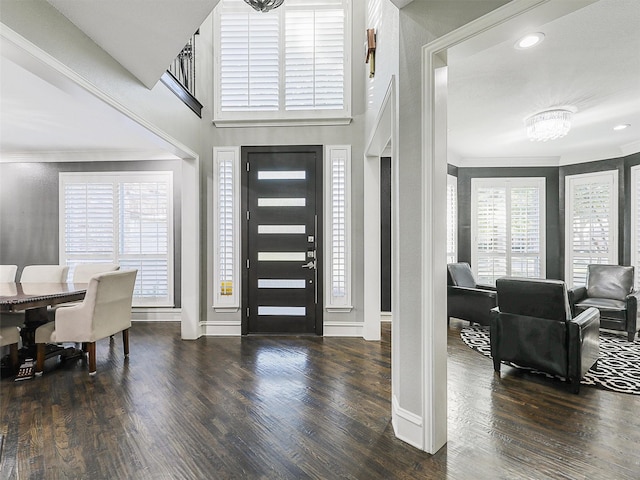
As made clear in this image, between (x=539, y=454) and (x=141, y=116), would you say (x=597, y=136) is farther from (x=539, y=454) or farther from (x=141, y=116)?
(x=141, y=116)

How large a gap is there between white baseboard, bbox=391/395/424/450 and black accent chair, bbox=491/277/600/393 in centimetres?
143

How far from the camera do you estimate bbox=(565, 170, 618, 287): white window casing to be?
17.6 feet

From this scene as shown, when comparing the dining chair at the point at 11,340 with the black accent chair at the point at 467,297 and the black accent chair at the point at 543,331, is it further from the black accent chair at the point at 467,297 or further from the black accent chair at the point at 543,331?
the black accent chair at the point at 467,297

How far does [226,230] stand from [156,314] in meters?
2.00

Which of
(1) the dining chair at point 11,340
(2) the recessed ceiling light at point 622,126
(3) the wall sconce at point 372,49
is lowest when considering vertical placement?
(1) the dining chair at point 11,340

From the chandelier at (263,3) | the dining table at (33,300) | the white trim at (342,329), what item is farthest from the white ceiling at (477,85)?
the white trim at (342,329)

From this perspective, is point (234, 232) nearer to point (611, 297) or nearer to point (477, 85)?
point (477, 85)

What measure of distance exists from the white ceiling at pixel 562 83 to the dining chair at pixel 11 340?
417cm

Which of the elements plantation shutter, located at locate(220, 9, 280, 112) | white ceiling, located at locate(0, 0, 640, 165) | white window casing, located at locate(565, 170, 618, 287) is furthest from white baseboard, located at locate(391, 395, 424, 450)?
white window casing, located at locate(565, 170, 618, 287)

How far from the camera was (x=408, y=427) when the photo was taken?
2.00m

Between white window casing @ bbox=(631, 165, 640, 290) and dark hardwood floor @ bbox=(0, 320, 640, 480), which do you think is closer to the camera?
dark hardwood floor @ bbox=(0, 320, 640, 480)

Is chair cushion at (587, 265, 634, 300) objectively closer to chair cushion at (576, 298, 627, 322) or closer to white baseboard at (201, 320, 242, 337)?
chair cushion at (576, 298, 627, 322)

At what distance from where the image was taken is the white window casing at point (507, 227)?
5.95 meters

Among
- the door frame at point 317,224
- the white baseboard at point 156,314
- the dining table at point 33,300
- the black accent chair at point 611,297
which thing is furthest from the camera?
the white baseboard at point 156,314
